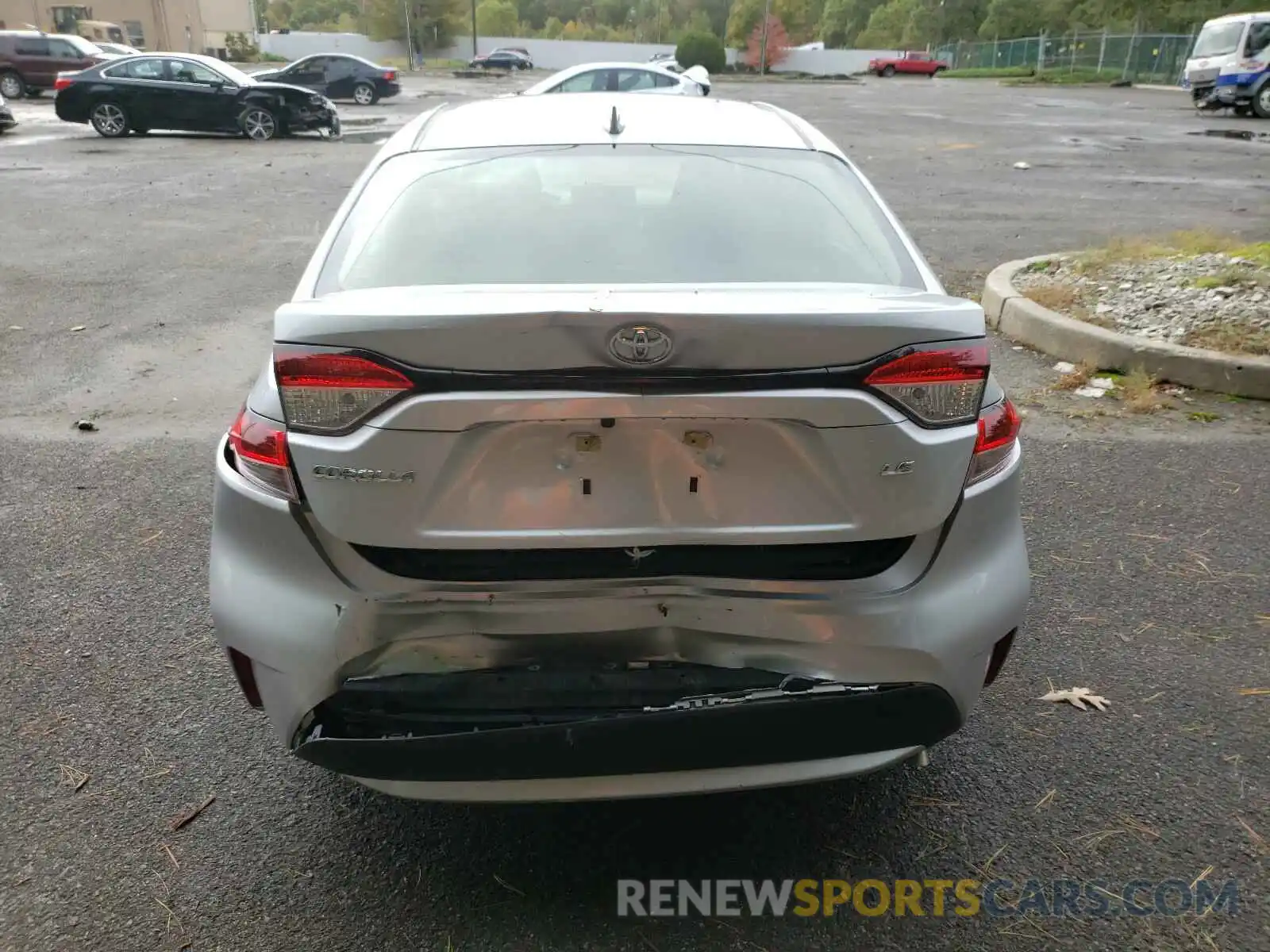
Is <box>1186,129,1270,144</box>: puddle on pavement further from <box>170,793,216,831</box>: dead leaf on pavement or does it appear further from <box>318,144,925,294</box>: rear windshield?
<box>170,793,216,831</box>: dead leaf on pavement

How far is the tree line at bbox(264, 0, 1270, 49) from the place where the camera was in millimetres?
49481

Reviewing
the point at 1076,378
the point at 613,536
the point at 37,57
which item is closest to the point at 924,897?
the point at 613,536

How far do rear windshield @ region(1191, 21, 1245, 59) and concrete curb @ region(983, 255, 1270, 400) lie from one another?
2276 cm

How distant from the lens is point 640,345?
1.93 meters

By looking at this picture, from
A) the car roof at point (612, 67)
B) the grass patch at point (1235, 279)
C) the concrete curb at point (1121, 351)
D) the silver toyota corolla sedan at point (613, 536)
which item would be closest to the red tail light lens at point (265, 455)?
the silver toyota corolla sedan at point (613, 536)

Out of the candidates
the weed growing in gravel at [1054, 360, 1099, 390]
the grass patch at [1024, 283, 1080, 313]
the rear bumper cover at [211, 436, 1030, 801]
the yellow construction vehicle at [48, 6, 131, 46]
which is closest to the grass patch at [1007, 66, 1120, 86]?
the grass patch at [1024, 283, 1080, 313]

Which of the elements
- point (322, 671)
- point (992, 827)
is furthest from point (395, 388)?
point (992, 827)

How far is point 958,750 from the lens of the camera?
2777 mm

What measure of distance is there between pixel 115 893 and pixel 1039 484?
3.98m

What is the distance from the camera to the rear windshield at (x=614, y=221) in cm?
248

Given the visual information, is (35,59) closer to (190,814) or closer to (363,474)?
(190,814)

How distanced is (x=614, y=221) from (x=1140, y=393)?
4.10 meters

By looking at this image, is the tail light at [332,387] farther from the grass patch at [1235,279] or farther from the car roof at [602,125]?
the grass patch at [1235,279]

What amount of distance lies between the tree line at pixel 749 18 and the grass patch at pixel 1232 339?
151ft
